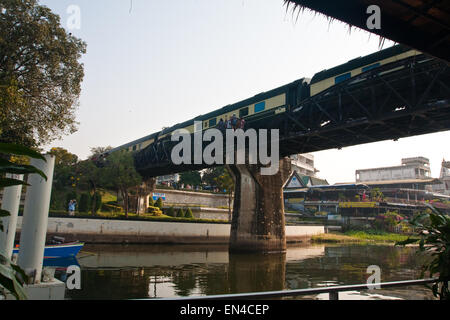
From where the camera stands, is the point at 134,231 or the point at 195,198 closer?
the point at 134,231

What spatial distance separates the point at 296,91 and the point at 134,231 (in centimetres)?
1793

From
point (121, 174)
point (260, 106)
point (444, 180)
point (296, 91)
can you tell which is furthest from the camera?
point (444, 180)

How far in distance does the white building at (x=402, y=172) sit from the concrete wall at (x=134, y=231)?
230 feet

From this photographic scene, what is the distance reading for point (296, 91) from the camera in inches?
875

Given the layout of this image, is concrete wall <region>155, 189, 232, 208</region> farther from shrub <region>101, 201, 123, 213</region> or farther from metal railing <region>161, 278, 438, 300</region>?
metal railing <region>161, 278, 438, 300</region>

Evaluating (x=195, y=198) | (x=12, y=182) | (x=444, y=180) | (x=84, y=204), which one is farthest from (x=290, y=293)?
(x=444, y=180)

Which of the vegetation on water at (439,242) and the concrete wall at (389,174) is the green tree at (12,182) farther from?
the concrete wall at (389,174)

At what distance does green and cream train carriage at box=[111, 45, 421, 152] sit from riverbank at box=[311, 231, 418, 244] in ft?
74.2

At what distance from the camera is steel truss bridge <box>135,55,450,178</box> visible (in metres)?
14.4

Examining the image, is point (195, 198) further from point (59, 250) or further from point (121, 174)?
point (59, 250)

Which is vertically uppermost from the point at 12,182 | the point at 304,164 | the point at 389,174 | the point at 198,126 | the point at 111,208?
the point at 304,164

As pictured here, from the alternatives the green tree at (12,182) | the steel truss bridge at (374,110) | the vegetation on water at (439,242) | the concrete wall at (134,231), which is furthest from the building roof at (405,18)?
the concrete wall at (134,231)
